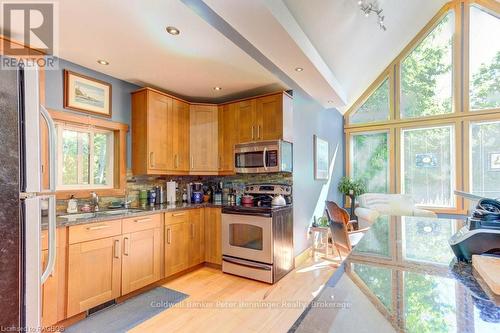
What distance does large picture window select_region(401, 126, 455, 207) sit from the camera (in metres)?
4.58

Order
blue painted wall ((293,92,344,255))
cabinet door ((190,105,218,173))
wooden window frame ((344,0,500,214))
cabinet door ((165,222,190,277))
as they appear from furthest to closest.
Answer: wooden window frame ((344,0,500,214))
cabinet door ((190,105,218,173))
blue painted wall ((293,92,344,255))
cabinet door ((165,222,190,277))

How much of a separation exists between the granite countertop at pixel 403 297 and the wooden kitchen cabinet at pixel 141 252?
2.16 meters

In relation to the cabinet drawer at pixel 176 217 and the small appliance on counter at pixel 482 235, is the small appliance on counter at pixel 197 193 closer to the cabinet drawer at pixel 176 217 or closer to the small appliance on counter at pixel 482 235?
the cabinet drawer at pixel 176 217

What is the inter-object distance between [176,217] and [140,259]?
61cm

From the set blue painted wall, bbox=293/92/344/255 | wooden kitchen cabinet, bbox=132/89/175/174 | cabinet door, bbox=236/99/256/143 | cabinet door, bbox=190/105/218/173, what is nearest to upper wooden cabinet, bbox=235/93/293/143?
cabinet door, bbox=236/99/256/143

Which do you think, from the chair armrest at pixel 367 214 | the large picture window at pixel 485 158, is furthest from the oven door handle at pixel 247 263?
the large picture window at pixel 485 158

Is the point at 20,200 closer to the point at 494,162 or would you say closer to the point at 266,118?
the point at 266,118

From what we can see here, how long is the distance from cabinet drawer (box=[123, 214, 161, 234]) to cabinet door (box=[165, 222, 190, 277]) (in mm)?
178

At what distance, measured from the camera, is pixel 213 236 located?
3365 mm

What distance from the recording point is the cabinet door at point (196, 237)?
3.21m

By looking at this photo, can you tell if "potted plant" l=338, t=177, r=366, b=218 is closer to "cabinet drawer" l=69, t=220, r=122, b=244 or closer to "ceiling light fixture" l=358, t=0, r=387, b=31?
"ceiling light fixture" l=358, t=0, r=387, b=31

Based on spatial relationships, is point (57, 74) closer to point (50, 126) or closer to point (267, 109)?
point (50, 126)

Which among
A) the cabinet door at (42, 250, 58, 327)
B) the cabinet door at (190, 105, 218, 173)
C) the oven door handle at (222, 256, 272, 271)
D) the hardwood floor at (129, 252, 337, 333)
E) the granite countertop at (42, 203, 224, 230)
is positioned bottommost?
the hardwood floor at (129, 252, 337, 333)

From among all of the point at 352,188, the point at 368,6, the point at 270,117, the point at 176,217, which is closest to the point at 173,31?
the point at 270,117
